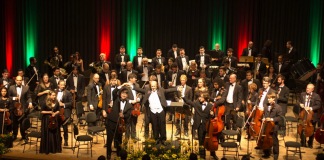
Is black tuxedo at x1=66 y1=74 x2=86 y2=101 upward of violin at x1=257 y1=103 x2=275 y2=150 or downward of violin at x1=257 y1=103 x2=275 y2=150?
upward

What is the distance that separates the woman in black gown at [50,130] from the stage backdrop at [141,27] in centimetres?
753

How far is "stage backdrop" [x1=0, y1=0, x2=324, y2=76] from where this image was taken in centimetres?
1348

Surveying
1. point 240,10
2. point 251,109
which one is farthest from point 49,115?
point 240,10

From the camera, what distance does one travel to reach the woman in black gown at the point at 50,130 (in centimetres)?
690

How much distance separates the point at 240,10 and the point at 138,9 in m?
3.89

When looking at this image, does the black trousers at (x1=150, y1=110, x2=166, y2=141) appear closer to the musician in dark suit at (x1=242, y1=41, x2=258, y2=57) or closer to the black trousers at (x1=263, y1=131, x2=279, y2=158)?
the black trousers at (x1=263, y1=131, x2=279, y2=158)

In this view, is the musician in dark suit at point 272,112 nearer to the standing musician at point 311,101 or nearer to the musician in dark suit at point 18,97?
the standing musician at point 311,101

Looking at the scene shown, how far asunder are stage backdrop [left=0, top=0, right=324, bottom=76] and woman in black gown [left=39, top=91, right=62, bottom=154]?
7.53 m

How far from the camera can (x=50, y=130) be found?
7.05m

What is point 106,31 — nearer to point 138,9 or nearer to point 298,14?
point 138,9

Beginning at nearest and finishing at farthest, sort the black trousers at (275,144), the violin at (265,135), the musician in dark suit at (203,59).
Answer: the violin at (265,135)
the black trousers at (275,144)
the musician in dark suit at (203,59)

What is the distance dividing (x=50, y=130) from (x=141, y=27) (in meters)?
8.01

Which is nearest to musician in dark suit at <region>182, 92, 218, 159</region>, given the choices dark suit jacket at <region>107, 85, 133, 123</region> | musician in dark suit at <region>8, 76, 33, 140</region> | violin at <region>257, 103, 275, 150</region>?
violin at <region>257, 103, 275, 150</region>

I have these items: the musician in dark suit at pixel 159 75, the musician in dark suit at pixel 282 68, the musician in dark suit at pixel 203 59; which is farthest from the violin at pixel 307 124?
the musician in dark suit at pixel 203 59
